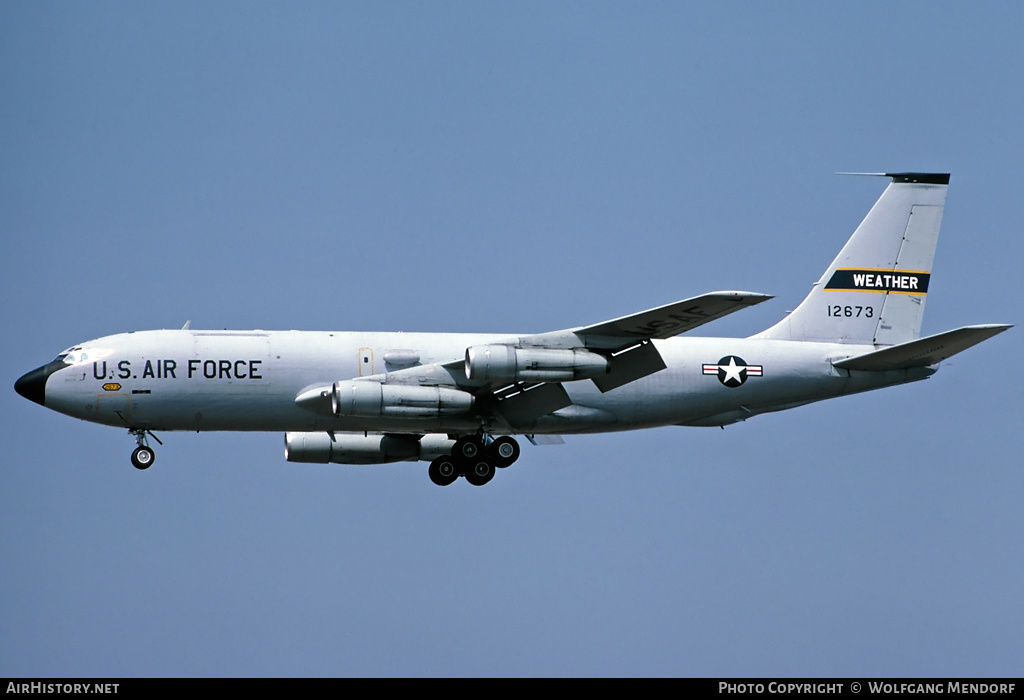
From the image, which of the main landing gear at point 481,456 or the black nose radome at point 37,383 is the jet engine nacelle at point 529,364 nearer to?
the main landing gear at point 481,456

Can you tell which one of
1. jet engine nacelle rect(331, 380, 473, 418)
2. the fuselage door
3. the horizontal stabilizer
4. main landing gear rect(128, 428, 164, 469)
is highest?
the horizontal stabilizer

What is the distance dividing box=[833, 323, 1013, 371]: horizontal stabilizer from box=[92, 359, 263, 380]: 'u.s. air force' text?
53.5 ft

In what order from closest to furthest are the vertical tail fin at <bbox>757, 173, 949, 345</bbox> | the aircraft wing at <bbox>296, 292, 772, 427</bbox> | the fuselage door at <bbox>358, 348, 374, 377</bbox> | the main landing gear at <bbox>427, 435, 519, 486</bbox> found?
the aircraft wing at <bbox>296, 292, 772, 427</bbox>, the fuselage door at <bbox>358, 348, 374, 377</bbox>, the main landing gear at <bbox>427, 435, 519, 486</bbox>, the vertical tail fin at <bbox>757, 173, 949, 345</bbox>

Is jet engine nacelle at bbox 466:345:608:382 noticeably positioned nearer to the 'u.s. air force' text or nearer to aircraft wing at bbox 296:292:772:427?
aircraft wing at bbox 296:292:772:427

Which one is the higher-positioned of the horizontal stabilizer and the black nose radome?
the horizontal stabilizer

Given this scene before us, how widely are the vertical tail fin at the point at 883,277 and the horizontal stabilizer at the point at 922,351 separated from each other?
179 cm

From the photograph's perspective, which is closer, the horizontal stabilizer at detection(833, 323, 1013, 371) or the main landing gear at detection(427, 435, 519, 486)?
the horizontal stabilizer at detection(833, 323, 1013, 371)

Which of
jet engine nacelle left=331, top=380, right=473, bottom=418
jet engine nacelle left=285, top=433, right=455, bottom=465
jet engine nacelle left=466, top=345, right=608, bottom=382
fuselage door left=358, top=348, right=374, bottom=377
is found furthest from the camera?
jet engine nacelle left=285, top=433, right=455, bottom=465

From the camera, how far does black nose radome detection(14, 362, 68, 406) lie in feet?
132

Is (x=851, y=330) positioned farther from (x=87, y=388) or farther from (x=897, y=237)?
(x=87, y=388)

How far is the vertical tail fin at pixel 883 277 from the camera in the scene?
4450 centimetres

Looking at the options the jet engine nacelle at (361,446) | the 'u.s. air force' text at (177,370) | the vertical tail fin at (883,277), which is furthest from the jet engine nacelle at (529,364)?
the vertical tail fin at (883,277)

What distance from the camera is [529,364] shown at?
38.3 meters

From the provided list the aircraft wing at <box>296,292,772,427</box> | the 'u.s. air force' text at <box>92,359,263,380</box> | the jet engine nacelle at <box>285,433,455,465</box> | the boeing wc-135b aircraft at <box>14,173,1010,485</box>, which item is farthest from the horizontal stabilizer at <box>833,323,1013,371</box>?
the 'u.s. air force' text at <box>92,359,263,380</box>
